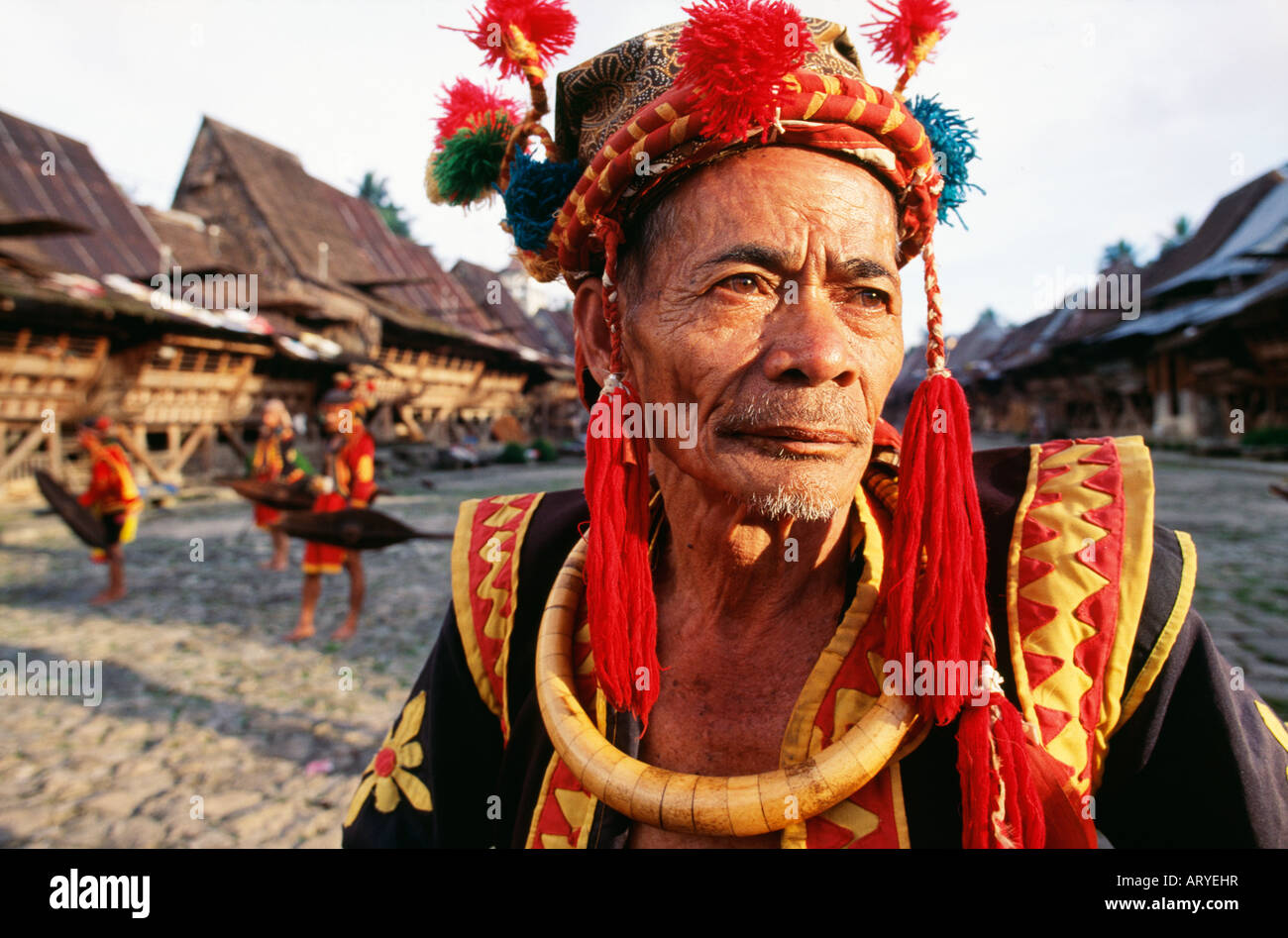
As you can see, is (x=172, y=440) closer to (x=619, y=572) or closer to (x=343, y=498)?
(x=343, y=498)

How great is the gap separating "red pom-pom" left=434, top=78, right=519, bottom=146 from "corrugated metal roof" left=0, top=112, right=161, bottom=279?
746 inches

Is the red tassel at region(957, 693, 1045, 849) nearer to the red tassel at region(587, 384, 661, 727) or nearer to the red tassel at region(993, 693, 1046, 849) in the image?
the red tassel at region(993, 693, 1046, 849)

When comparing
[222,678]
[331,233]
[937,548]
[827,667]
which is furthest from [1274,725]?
[331,233]

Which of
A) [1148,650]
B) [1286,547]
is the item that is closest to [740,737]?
[1148,650]

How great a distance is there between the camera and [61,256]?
16938 mm

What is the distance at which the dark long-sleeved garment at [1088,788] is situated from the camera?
1.27 m

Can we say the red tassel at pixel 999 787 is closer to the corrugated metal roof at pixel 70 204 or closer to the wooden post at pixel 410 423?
the corrugated metal roof at pixel 70 204

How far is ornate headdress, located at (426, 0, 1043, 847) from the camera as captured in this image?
134cm

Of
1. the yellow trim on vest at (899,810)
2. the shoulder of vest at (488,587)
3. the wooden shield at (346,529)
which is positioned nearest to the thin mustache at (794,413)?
the yellow trim on vest at (899,810)

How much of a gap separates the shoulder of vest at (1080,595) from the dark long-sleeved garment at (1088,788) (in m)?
0.03

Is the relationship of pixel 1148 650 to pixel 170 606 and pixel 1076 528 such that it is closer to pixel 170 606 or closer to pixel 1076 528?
pixel 1076 528

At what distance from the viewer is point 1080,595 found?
4.37 feet

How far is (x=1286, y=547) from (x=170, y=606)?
14147 millimetres

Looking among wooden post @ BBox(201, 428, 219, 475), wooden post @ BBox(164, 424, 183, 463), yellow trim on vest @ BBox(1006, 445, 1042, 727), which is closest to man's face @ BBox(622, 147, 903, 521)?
yellow trim on vest @ BBox(1006, 445, 1042, 727)
